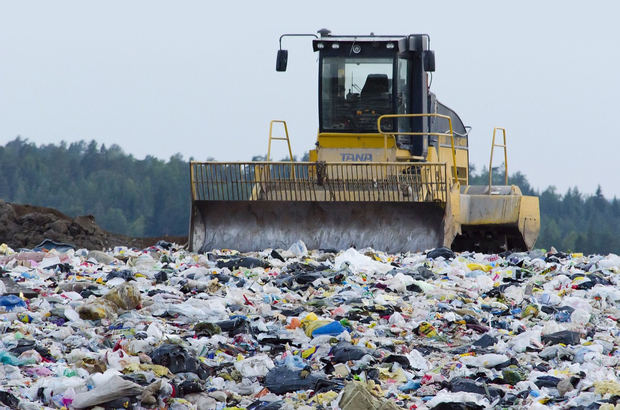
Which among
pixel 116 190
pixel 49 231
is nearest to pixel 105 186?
pixel 116 190

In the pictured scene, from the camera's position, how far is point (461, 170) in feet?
48.4

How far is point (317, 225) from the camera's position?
11391 mm

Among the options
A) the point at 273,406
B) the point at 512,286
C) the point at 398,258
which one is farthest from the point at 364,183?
the point at 273,406

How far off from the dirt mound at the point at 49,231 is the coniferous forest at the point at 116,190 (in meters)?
32.9

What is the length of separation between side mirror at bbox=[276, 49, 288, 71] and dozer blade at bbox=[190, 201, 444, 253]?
1.76 metres

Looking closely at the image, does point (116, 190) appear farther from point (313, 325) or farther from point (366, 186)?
point (313, 325)

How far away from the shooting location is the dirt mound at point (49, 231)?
15320 mm

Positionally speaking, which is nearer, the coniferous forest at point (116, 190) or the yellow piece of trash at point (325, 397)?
the yellow piece of trash at point (325, 397)

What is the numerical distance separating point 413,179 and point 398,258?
159cm

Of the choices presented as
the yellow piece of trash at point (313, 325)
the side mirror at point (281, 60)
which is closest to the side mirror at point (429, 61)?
the side mirror at point (281, 60)

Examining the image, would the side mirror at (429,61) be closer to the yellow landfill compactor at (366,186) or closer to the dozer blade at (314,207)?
the yellow landfill compactor at (366,186)

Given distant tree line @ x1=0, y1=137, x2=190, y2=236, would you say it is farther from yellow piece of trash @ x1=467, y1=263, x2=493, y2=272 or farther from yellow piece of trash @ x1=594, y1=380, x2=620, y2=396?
yellow piece of trash @ x1=594, y1=380, x2=620, y2=396

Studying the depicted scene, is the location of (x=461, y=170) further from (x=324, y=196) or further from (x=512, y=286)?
(x=512, y=286)

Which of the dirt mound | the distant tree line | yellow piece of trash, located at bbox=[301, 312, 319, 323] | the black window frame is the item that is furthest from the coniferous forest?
yellow piece of trash, located at bbox=[301, 312, 319, 323]
